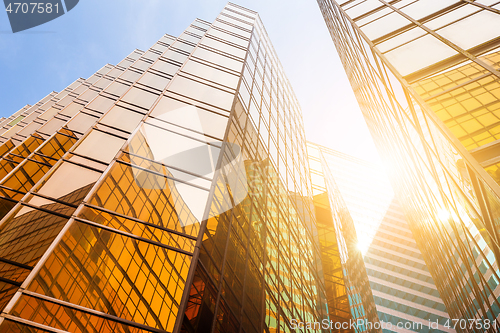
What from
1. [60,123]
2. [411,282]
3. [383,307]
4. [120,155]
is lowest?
[120,155]

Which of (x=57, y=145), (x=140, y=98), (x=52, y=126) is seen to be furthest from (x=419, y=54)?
(x=52, y=126)

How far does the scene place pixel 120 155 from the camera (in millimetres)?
9930

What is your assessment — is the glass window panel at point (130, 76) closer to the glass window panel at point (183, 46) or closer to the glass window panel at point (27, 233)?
the glass window panel at point (183, 46)

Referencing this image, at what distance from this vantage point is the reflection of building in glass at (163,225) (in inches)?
281

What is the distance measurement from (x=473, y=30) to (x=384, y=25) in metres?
3.99

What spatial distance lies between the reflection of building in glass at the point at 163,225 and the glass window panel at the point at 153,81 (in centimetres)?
13

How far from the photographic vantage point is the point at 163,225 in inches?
355

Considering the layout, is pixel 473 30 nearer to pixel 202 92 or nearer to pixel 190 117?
pixel 190 117

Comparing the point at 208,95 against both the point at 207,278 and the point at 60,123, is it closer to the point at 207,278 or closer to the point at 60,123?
the point at 207,278

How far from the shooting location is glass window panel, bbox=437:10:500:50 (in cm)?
755

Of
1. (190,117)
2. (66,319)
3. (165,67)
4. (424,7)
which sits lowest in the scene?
(66,319)

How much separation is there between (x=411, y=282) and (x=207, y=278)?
82053 millimetres

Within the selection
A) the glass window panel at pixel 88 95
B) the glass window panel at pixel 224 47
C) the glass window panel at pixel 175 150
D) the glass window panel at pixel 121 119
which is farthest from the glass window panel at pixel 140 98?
the glass window panel at pixel 88 95

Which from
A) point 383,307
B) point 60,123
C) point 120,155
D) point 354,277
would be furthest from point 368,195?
point 120,155
